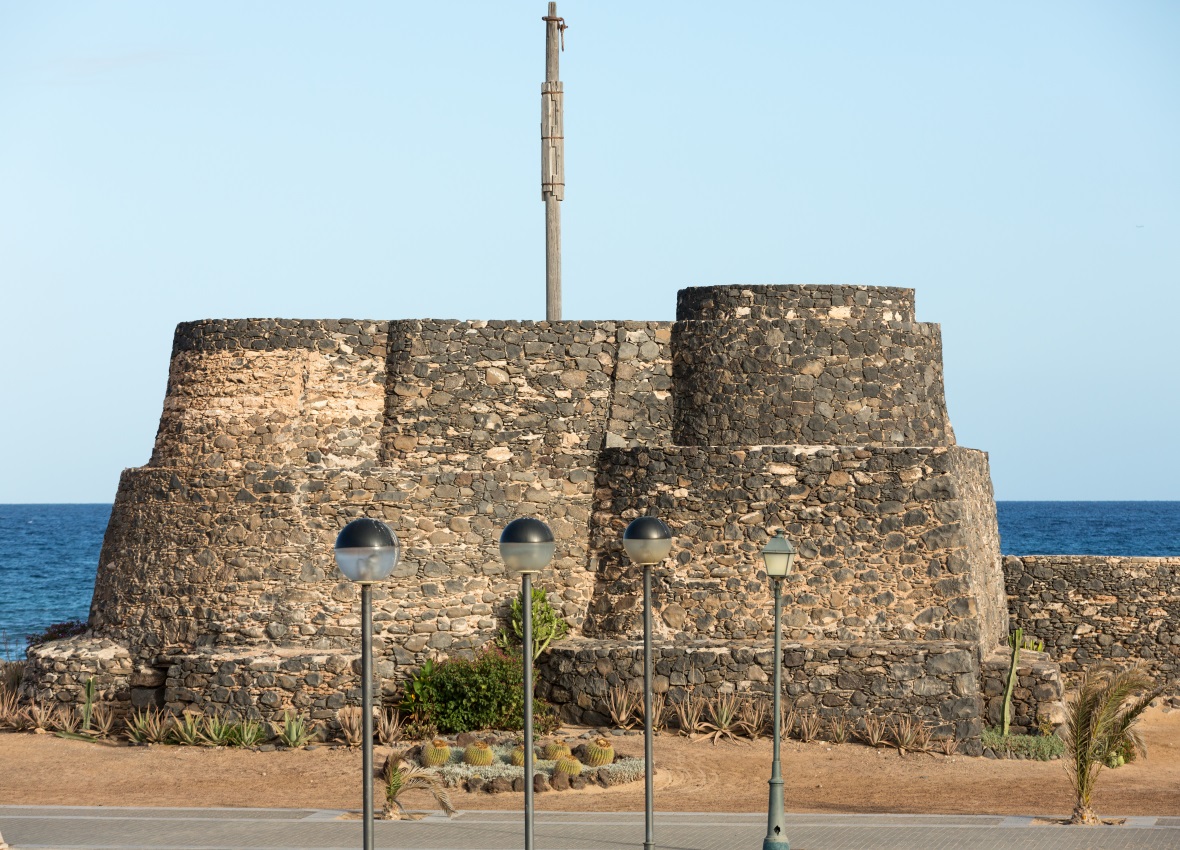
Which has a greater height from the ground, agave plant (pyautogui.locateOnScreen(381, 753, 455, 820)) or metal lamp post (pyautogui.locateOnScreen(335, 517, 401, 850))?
metal lamp post (pyautogui.locateOnScreen(335, 517, 401, 850))

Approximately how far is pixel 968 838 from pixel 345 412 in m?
11.2

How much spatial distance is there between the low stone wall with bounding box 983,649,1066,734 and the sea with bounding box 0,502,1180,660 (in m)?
25.7

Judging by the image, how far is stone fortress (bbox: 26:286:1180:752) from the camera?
22.8m

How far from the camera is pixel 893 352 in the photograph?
24.3 metres

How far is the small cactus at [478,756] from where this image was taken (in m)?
20.7

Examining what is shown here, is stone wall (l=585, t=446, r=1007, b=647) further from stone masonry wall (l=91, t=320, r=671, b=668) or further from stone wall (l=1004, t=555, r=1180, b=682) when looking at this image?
stone wall (l=1004, t=555, r=1180, b=682)

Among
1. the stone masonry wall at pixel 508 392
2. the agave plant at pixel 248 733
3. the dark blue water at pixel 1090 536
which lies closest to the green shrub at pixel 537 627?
the stone masonry wall at pixel 508 392

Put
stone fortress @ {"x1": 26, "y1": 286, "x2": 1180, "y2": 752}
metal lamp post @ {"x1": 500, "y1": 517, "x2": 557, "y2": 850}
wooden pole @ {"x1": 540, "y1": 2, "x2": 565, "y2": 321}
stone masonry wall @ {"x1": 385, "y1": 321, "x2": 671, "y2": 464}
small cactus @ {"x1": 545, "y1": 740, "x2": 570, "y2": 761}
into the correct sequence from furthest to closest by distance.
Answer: wooden pole @ {"x1": 540, "y1": 2, "x2": 565, "y2": 321} < stone masonry wall @ {"x1": 385, "y1": 321, "x2": 671, "y2": 464} < stone fortress @ {"x1": 26, "y1": 286, "x2": 1180, "y2": 752} < small cactus @ {"x1": 545, "y1": 740, "x2": 570, "y2": 761} < metal lamp post @ {"x1": 500, "y1": 517, "x2": 557, "y2": 850}

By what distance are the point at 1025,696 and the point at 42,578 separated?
59193mm

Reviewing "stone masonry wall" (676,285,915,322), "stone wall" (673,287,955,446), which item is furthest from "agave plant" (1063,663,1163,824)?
"stone masonry wall" (676,285,915,322)

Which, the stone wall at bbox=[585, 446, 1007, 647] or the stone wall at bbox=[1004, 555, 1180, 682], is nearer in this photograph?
the stone wall at bbox=[585, 446, 1007, 647]

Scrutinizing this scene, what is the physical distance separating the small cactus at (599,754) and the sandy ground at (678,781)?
602 millimetres

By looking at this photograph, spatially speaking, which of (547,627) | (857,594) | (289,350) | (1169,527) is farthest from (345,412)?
(1169,527)

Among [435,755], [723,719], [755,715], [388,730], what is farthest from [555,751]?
[755,715]
